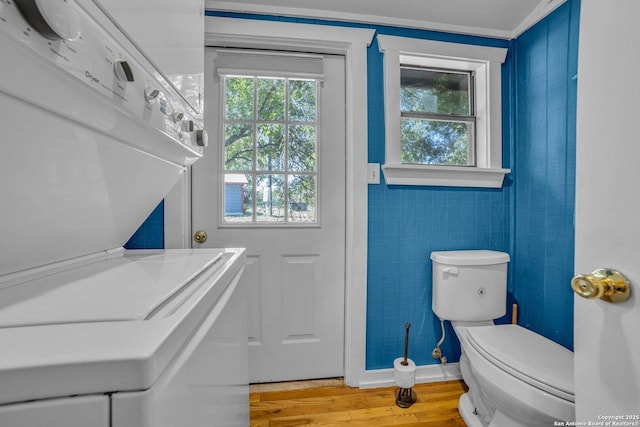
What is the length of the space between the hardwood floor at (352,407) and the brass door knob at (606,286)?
1.19 metres

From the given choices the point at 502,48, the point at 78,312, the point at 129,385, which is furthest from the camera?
the point at 502,48

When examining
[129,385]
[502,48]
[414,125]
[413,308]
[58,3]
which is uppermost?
[502,48]

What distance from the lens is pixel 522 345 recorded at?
48.6 inches

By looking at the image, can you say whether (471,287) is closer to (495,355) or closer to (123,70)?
(495,355)

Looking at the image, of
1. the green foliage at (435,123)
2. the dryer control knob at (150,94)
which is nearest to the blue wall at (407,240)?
the green foliage at (435,123)

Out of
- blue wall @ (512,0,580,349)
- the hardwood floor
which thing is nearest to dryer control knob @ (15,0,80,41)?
the hardwood floor

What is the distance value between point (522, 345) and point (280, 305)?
122cm

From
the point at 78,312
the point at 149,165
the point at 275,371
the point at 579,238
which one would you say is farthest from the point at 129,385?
the point at 275,371

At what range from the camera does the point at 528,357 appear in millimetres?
1134

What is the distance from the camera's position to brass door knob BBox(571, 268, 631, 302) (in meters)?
0.56

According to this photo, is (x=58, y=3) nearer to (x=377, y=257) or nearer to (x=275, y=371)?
(x=377, y=257)

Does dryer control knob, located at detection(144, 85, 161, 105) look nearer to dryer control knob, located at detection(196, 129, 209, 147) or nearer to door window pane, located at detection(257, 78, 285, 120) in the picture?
dryer control knob, located at detection(196, 129, 209, 147)

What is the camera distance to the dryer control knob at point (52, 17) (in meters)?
0.31

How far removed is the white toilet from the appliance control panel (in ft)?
4.76
